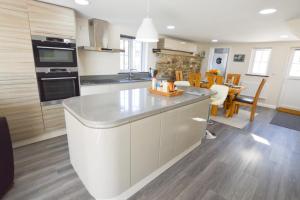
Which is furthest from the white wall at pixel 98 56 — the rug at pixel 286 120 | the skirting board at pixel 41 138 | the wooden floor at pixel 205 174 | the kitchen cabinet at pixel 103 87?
the rug at pixel 286 120

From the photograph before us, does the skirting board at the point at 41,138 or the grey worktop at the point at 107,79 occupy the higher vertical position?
the grey worktop at the point at 107,79

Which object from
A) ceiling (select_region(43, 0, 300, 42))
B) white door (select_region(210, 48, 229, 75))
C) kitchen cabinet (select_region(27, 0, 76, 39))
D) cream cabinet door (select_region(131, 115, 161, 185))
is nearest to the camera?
cream cabinet door (select_region(131, 115, 161, 185))

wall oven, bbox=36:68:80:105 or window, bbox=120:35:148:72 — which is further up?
window, bbox=120:35:148:72

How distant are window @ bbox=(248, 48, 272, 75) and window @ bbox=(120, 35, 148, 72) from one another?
3943 millimetres

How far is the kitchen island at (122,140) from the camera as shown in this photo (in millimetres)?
1244

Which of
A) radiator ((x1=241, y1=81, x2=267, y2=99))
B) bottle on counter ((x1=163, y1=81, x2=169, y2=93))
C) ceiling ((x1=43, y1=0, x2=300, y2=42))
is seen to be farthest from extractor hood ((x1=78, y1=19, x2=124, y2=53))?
radiator ((x1=241, y1=81, x2=267, y2=99))

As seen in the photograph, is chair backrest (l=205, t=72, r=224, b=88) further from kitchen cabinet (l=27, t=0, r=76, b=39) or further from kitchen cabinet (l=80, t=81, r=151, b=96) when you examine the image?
kitchen cabinet (l=27, t=0, r=76, b=39)

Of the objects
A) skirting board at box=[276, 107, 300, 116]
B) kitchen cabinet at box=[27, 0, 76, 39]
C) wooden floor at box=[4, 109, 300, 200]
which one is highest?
kitchen cabinet at box=[27, 0, 76, 39]

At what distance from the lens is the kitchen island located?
124cm

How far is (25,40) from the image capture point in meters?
2.17

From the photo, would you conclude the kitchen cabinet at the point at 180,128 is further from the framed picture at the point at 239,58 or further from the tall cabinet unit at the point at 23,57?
the framed picture at the point at 239,58

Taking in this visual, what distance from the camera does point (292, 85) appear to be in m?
4.84

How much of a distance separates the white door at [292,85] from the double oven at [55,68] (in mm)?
6151

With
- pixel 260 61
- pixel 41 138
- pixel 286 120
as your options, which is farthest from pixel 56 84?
pixel 260 61
